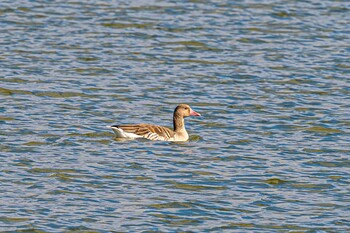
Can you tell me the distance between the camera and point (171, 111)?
24.9m

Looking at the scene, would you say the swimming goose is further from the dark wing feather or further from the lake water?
the lake water

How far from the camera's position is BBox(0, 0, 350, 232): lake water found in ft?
57.1

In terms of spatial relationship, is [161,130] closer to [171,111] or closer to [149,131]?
[149,131]

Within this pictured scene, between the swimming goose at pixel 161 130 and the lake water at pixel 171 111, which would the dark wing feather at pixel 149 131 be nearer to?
the swimming goose at pixel 161 130

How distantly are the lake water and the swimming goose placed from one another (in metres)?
0.19

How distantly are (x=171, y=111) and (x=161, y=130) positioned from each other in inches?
90.8

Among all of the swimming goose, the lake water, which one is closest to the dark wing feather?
the swimming goose

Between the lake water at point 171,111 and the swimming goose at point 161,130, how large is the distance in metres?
0.19

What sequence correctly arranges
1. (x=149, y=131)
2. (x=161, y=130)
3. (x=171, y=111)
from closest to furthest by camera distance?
(x=149, y=131)
(x=161, y=130)
(x=171, y=111)

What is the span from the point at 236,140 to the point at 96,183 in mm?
4346

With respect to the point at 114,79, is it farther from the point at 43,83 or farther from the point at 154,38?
the point at 154,38

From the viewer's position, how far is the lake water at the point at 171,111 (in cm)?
1741

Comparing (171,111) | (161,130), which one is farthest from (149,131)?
(171,111)

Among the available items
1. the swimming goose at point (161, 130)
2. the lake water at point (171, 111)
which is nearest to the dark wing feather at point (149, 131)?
the swimming goose at point (161, 130)
